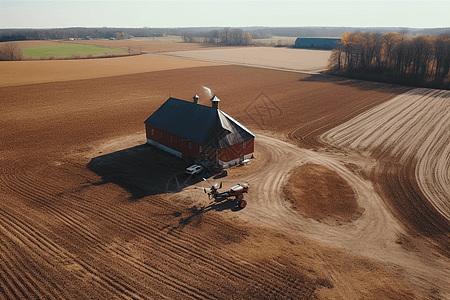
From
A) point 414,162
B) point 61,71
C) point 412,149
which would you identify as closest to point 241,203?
point 414,162

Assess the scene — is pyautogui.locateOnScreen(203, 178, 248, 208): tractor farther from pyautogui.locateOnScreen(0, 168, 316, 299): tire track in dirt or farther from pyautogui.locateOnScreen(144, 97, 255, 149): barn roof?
pyautogui.locateOnScreen(144, 97, 255, 149): barn roof

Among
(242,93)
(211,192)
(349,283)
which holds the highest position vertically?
(242,93)

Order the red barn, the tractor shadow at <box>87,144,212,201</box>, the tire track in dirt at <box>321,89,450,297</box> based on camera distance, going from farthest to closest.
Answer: the red barn
the tractor shadow at <box>87,144,212,201</box>
the tire track in dirt at <box>321,89,450,297</box>

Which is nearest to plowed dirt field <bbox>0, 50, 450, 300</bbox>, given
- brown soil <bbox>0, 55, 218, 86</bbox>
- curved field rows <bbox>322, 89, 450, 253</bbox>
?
curved field rows <bbox>322, 89, 450, 253</bbox>

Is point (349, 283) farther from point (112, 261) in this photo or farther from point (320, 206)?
point (112, 261)

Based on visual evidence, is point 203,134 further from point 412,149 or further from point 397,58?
point 397,58

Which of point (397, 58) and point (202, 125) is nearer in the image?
point (202, 125)

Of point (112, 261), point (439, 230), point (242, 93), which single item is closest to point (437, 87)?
point (242, 93)
